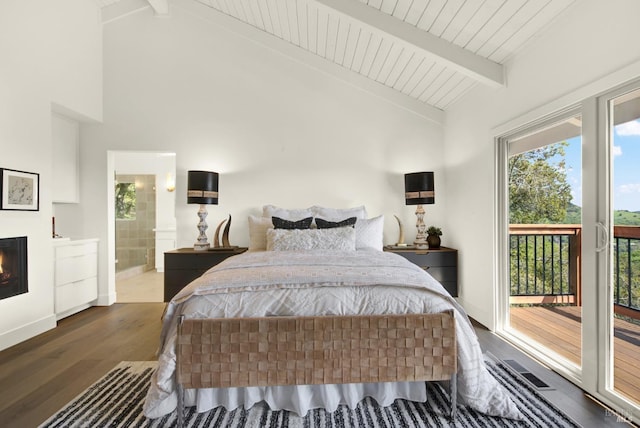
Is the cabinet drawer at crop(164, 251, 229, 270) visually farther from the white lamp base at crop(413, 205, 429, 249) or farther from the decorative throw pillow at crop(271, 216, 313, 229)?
the white lamp base at crop(413, 205, 429, 249)

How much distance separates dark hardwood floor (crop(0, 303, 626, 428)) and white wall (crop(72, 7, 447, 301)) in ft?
3.17

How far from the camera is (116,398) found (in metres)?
1.83

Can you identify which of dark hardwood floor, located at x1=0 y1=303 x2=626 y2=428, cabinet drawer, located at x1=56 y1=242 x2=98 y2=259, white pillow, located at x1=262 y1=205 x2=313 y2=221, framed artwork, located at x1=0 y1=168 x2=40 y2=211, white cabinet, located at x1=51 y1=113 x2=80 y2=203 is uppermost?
white cabinet, located at x1=51 y1=113 x2=80 y2=203

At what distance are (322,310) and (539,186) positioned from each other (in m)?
2.14

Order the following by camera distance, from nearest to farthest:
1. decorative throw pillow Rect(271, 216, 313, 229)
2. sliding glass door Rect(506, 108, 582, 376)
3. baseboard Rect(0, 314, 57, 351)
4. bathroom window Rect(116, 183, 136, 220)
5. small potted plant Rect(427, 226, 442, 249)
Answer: sliding glass door Rect(506, 108, 582, 376) < baseboard Rect(0, 314, 57, 351) < decorative throw pillow Rect(271, 216, 313, 229) < small potted plant Rect(427, 226, 442, 249) < bathroom window Rect(116, 183, 136, 220)

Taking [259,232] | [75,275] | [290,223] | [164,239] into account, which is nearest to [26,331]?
[75,275]

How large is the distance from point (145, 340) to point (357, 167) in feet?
9.33

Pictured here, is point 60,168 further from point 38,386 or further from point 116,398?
point 116,398

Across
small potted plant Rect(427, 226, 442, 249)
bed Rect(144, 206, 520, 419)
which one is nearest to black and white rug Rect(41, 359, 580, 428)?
bed Rect(144, 206, 520, 419)

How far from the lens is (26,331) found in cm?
273

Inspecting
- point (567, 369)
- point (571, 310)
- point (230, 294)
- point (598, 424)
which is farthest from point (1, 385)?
point (571, 310)

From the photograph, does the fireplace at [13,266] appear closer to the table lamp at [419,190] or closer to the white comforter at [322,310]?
the white comforter at [322,310]

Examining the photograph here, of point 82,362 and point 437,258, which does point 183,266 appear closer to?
point 82,362

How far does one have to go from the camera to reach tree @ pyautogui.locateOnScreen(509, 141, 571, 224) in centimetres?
233
